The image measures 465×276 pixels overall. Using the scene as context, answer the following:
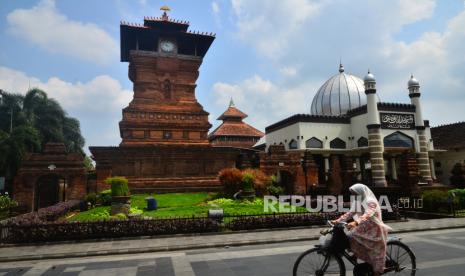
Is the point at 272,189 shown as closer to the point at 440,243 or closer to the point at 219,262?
the point at 440,243

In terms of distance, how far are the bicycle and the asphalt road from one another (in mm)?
1485

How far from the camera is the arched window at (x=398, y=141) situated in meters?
32.5

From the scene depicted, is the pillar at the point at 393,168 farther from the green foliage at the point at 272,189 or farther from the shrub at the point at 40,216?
the shrub at the point at 40,216

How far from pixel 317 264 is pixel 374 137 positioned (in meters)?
28.2

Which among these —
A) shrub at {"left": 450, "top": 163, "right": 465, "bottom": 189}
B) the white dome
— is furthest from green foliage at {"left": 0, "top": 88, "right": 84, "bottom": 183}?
shrub at {"left": 450, "top": 163, "right": 465, "bottom": 189}

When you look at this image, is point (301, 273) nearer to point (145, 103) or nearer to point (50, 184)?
point (50, 184)

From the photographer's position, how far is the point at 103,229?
12.2 metres

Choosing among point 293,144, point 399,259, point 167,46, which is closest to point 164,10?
point 167,46

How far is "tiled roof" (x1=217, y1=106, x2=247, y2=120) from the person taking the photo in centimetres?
5015

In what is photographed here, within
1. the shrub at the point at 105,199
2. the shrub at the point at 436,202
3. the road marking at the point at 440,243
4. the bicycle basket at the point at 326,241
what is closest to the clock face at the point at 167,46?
the shrub at the point at 105,199

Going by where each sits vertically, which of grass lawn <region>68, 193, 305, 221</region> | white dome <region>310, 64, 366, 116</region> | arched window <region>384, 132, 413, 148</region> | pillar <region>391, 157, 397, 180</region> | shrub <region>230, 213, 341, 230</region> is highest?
white dome <region>310, 64, 366, 116</region>

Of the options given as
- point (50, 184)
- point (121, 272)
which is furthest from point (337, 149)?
point (121, 272)

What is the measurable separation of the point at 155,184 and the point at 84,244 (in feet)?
47.4

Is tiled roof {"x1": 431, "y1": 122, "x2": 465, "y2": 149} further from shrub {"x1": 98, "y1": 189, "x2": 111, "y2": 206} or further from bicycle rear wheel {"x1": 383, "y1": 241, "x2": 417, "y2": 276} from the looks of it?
bicycle rear wheel {"x1": 383, "y1": 241, "x2": 417, "y2": 276}
